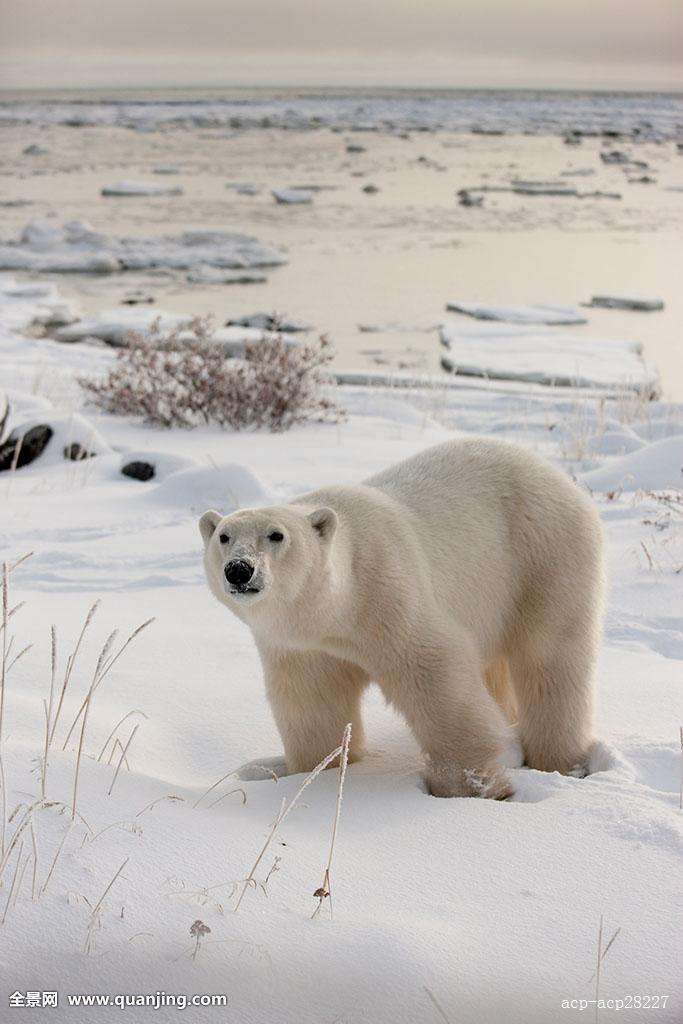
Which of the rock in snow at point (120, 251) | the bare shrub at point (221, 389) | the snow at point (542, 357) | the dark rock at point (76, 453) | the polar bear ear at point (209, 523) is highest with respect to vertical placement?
the polar bear ear at point (209, 523)

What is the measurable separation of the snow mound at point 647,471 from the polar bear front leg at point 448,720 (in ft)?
10.7

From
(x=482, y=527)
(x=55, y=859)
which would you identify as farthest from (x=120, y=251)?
(x=55, y=859)

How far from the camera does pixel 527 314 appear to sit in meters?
13.9

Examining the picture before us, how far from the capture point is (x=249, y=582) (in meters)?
2.56

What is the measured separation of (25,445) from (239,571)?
5.02 meters

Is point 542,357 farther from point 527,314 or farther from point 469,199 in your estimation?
point 469,199

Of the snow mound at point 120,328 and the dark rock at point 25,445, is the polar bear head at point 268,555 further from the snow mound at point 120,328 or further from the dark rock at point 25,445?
the snow mound at point 120,328

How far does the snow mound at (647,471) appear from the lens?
6.16 metres

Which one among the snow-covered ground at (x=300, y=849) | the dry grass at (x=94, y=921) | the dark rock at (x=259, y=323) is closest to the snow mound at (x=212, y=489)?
the snow-covered ground at (x=300, y=849)

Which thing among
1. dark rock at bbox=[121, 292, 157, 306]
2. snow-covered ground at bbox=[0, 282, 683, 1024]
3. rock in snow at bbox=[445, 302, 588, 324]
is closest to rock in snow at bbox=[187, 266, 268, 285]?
dark rock at bbox=[121, 292, 157, 306]

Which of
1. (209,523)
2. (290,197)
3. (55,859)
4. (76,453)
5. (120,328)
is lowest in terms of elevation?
(290,197)

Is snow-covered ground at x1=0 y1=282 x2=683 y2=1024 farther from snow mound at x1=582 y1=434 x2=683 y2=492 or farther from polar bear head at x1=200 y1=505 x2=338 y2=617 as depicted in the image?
snow mound at x1=582 y1=434 x2=683 y2=492

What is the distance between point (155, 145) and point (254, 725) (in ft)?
158

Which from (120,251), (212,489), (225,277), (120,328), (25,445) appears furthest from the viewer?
(120,251)
